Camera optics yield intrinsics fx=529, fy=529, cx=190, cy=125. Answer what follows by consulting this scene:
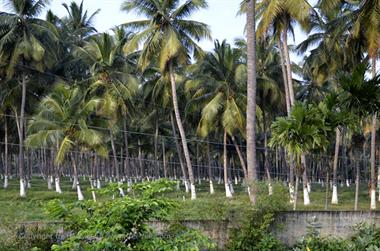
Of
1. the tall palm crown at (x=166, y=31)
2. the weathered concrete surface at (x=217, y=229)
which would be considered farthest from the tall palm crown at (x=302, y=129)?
the tall palm crown at (x=166, y=31)

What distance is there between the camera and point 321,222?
13070mm

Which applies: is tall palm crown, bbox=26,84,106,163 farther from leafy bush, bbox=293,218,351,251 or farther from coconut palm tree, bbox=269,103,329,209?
leafy bush, bbox=293,218,351,251

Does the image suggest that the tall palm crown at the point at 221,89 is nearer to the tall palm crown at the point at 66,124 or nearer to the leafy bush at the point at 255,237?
the tall palm crown at the point at 66,124

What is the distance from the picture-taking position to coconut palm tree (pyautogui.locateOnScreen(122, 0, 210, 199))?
26688mm

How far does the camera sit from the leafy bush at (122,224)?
7.64 m

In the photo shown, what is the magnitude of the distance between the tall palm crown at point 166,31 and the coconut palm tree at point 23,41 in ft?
18.7

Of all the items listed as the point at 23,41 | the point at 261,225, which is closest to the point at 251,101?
the point at 261,225

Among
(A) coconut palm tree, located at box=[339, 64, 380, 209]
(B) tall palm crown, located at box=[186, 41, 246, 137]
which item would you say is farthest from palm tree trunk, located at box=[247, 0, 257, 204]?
(B) tall palm crown, located at box=[186, 41, 246, 137]

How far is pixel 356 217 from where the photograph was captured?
13305 millimetres

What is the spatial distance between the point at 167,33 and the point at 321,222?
15986 mm

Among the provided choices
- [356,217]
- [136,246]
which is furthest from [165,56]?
[136,246]

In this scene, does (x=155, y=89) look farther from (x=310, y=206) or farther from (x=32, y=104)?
(x=310, y=206)

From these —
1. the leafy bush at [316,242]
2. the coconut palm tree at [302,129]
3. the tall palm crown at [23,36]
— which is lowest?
the leafy bush at [316,242]

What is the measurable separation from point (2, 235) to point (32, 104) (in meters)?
24.6
